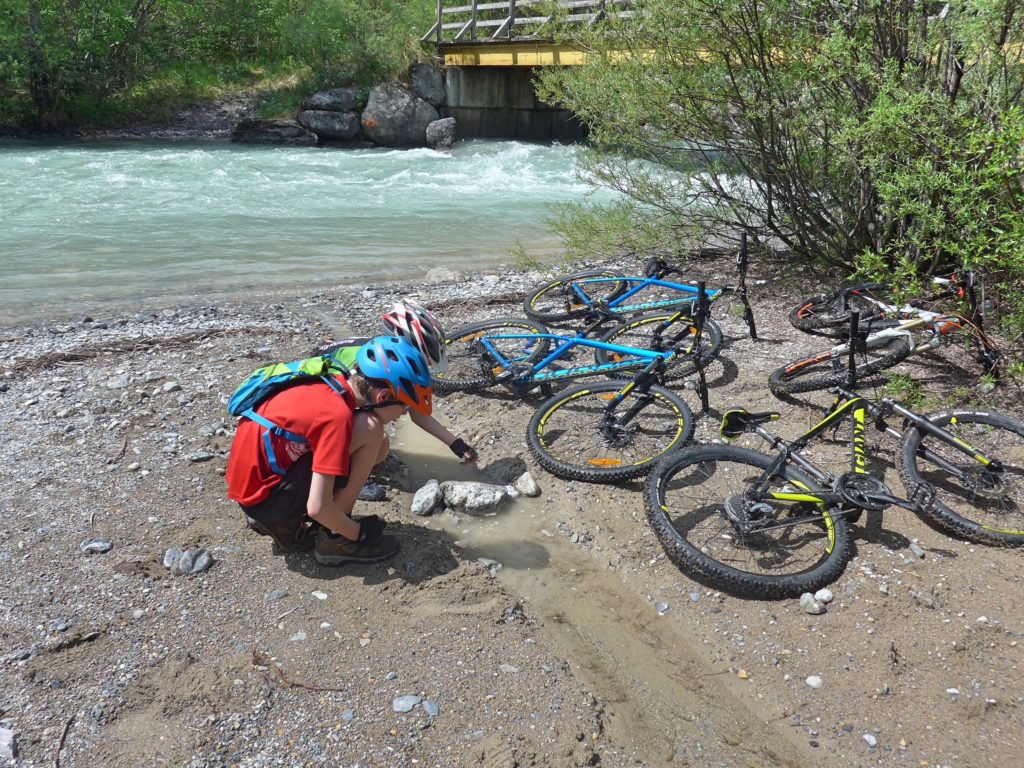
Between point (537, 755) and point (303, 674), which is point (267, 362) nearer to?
point (303, 674)

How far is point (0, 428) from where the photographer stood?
214 inches

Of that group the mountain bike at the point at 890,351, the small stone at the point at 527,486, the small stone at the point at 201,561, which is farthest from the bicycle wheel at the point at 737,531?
the small stone at the point at 201,561

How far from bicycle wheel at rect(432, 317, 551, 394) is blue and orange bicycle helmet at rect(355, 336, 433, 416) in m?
2.24

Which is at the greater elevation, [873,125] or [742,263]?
[873,125]

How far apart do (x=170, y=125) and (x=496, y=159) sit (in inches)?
553

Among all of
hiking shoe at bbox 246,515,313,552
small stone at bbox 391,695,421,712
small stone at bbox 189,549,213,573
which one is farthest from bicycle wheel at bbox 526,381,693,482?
small stone at bbox 189,549,213,573

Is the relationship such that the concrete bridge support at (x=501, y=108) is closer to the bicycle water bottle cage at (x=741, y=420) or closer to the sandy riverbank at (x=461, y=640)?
the sandy riverbank at (x=461, y=640)

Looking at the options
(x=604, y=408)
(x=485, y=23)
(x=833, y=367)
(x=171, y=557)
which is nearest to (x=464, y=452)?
(x=604, y=408)

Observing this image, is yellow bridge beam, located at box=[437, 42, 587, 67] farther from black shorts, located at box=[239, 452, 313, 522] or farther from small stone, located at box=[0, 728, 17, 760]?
small stone, located at box=[0, 728, 17, 760]

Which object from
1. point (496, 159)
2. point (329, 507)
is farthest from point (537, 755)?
point (496, 159)

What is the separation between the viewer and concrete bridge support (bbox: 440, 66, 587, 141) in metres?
29.0

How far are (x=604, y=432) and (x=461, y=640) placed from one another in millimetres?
1971

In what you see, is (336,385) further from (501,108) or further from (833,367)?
(501,108)

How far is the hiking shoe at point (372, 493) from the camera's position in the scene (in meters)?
4.80
